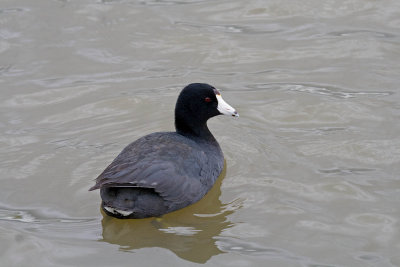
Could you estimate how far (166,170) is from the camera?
5.26 m

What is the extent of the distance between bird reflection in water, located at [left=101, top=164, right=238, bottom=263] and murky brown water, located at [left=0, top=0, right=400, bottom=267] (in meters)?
0.02

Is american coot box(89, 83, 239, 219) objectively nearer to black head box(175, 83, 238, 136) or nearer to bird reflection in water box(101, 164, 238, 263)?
black head box(175, 83, 238, 136)

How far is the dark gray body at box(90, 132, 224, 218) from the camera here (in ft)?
16.7

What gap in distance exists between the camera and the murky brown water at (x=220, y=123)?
5035mm

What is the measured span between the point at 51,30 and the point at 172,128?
9.98ft

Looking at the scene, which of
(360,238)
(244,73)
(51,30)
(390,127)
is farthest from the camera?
(51,30)

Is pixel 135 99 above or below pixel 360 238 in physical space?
above

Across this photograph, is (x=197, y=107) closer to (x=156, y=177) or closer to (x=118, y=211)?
(x=156, y=177)

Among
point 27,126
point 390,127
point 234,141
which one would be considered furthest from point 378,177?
point 27,126

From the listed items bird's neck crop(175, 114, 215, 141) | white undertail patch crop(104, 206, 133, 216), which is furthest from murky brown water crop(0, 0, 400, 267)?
bird's neck crop(175, 114, 215, 141)

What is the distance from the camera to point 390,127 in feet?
21.9

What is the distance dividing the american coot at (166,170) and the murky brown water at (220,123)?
7.1 inches

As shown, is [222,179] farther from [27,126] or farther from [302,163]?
[27,126]

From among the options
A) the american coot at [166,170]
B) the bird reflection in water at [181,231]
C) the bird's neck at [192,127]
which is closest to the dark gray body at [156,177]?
the american coot at [166,170]
